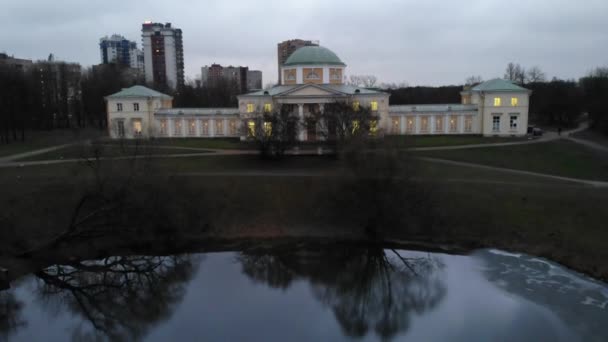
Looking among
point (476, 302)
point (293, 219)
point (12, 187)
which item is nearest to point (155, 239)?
point (293, 219)

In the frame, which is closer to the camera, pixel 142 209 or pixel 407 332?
pixel 407 332

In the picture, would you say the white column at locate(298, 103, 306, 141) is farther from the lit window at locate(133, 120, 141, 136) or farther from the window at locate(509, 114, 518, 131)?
the window at locate(509, 114, 518, 131)

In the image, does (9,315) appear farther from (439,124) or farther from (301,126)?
(439,124)

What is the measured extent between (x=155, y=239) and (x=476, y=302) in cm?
1727

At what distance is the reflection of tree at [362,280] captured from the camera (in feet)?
57.3

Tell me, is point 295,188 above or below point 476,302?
above

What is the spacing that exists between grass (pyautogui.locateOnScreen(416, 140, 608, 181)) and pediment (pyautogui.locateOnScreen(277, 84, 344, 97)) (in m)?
15.8

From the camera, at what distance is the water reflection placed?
1631 cm

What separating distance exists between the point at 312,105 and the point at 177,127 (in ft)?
62.5

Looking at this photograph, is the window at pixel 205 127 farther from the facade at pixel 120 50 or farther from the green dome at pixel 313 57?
the facade at pixel 120 50

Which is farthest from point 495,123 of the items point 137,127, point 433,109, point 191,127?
point 137,127

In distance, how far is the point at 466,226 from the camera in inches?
1054

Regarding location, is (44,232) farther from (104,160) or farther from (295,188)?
(295,188)

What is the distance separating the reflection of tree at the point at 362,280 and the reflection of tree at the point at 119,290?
372 cm
